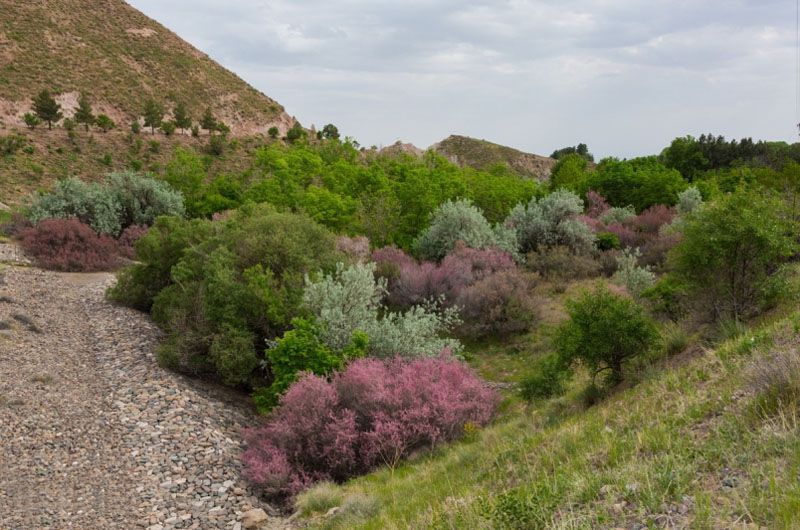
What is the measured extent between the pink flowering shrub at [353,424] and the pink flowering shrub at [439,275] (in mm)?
6531

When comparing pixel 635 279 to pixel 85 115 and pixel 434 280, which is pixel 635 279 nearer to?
pixel 434 280

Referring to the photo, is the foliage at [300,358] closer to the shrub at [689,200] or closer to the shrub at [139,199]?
the shrub at [139,199]

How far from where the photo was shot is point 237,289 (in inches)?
488

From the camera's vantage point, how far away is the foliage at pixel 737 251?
9.60 metres

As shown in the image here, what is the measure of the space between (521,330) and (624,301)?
6103 millimetres

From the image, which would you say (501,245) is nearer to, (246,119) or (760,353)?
(760,353)

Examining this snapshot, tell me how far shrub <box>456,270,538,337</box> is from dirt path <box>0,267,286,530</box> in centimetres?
676

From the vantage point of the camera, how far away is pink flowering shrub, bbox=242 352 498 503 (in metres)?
8.61

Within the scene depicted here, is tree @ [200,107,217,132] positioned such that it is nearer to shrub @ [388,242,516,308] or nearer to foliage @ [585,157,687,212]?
foliage @ [585,157,687,212]

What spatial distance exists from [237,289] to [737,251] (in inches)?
374

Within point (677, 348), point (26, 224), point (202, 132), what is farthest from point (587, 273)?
point (202, 132)

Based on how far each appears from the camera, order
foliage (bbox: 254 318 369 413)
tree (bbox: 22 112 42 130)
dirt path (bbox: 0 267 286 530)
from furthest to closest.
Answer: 1. tree (bbox: 22 112 42 130)
2. foliage (bbox: 254 318 369 413)
3. dirt path (bbox: 0 267 286 530)

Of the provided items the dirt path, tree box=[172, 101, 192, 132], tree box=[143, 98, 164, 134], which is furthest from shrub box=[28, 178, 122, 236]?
tree box=[172, 101, 192, 132]

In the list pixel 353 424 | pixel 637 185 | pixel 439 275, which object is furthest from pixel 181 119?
pixel 353 424
